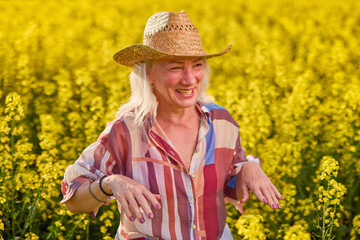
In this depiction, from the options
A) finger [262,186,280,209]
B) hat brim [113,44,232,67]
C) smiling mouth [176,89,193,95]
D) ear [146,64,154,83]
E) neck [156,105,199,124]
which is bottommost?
finger [262,186,280,209]

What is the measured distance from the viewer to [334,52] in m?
5.80

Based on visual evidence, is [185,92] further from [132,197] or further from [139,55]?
[132,197]

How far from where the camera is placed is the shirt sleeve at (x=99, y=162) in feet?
7.57

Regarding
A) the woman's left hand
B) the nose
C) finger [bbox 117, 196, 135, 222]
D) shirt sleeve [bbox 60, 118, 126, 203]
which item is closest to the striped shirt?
shirt sleeve [bbox 60, 118, 126, 203]

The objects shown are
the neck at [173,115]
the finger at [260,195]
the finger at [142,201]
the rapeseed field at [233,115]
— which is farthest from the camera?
the rapeseed field at [233,115]

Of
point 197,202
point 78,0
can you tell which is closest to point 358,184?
point 197,202

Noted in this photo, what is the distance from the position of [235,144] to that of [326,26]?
22.5 ft

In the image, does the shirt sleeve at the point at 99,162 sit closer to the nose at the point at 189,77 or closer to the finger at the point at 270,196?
the nose at the point at 189,77

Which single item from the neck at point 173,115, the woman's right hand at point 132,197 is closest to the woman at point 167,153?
the neck at point 173,115

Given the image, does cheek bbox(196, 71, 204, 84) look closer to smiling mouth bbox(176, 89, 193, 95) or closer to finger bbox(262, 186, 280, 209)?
smiling mouth bbox(176, 89, 193, 95)

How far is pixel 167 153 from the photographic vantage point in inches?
94.2

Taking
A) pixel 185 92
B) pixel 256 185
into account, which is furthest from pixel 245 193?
pixel 185 92

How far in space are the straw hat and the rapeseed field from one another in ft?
2.65

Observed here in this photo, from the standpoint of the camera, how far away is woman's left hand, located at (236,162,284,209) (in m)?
2.30
